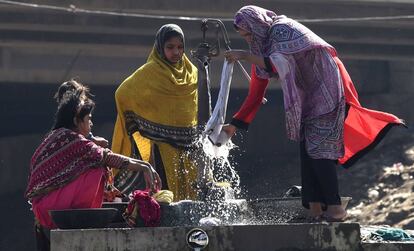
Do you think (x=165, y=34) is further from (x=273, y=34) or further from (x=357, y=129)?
(x=357, y=129)

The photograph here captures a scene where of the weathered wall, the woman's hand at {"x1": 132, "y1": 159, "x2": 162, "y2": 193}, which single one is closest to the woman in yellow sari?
the woman's hand at {"x1": 132, "y1": 159, "x2": 162, "y2": 193}

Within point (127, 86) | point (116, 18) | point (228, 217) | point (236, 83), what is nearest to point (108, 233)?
point (228, 217)

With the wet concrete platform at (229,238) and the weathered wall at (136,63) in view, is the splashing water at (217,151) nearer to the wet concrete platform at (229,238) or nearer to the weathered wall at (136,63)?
the wet concrete platform at (229,238)

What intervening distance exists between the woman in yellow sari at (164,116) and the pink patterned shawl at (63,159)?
1692 millimetres

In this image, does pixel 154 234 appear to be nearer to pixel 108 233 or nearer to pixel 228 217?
pixel 108 233

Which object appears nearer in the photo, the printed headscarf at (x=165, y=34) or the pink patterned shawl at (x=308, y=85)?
the pink patterned shawl at (x=308, y=85)

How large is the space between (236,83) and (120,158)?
68.8ft

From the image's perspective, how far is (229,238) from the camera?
6.07m

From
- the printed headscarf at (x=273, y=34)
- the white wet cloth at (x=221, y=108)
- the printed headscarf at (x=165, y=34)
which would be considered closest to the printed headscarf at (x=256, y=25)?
the printed headscarf at (x=273, y=34)

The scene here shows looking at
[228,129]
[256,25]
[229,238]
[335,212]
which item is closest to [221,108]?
[228,129]

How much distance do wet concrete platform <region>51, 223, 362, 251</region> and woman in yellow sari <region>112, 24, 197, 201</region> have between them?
90.1 inches

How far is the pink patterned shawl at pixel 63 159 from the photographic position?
6734 mm

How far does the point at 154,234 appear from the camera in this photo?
6.01m

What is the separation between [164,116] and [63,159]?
72.1 inches
